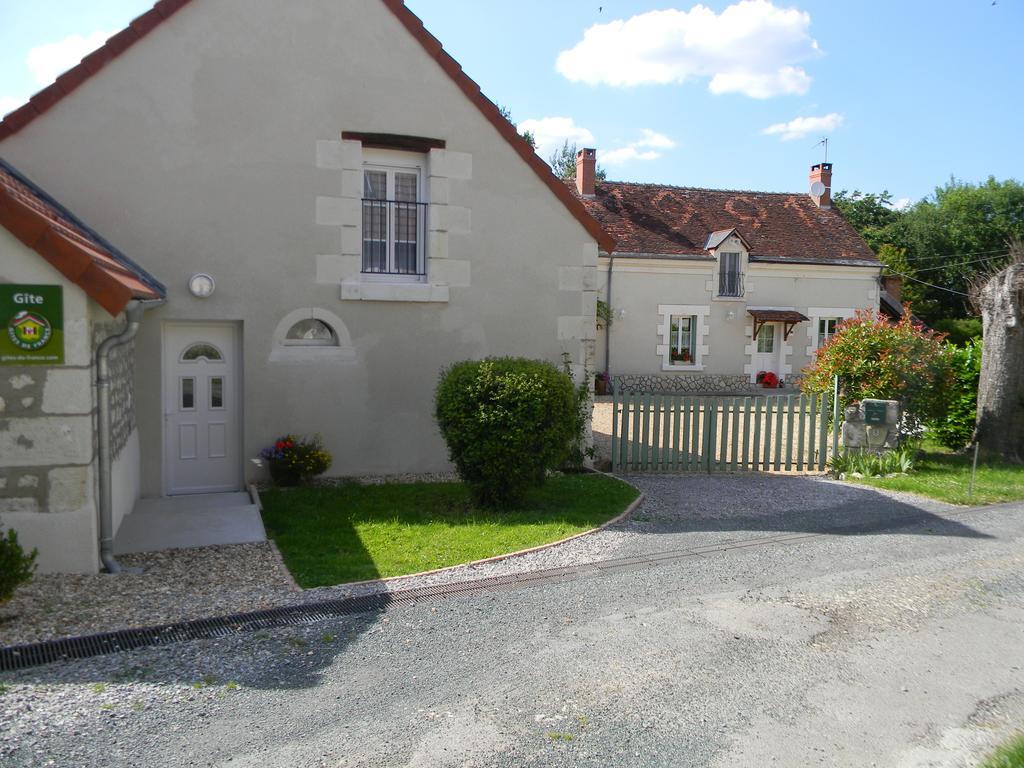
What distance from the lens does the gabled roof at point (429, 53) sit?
8.54m

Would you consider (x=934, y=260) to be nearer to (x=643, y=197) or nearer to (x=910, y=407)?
(x=643, y=197)

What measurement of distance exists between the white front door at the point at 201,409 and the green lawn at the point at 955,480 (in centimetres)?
828

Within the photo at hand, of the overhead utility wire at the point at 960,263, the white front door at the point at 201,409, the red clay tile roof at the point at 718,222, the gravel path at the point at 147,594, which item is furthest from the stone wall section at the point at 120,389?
the overhead utility wire at the point at 960,263

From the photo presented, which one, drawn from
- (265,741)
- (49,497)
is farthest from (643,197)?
(265,741)

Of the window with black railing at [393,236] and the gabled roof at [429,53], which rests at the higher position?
the gabled roof at [429,53]

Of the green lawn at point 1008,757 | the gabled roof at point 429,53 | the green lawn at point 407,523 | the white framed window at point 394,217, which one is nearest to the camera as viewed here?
the green lawn at point 1008,757

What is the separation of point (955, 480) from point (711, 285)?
1460 centimetres

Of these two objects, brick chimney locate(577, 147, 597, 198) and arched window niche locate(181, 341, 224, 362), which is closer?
arched window niche locate(181, 341, 224, 362)

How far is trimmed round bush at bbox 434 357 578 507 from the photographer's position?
8141mm

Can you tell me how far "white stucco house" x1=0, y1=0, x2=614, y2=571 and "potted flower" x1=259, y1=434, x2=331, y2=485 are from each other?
0.93 feet

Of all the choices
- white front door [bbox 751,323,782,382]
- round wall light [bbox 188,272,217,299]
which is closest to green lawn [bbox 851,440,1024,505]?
round wall light [bbox 188,272,217,299]

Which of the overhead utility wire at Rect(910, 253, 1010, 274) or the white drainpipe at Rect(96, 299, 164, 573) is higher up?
the overhead utility wire at Rect(910, 253, 1010, 274)

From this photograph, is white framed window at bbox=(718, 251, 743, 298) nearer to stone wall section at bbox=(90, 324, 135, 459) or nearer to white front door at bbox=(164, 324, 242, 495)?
white front door at bbox=(164, 324, 242, 495)

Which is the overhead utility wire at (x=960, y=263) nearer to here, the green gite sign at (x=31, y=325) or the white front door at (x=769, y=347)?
the white front door at (x=769, y=347)
